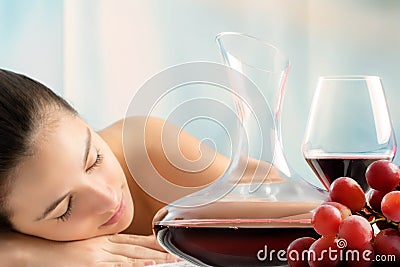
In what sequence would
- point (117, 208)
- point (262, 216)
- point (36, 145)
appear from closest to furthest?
point (262, 216) → point (36, 145) → point (117, 208)

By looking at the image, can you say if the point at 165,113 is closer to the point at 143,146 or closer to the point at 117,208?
the point at 143,146

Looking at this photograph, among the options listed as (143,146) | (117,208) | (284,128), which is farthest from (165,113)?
(117,208)

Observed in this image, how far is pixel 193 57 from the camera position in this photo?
2762mm

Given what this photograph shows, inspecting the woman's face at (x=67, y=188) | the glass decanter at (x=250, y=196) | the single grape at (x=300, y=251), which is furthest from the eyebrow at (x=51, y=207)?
the single grape at (x=300, y=251)

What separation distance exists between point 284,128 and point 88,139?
157 cm

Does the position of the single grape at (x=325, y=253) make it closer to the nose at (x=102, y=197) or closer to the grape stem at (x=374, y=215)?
the grape stem at (x=374, y=215)

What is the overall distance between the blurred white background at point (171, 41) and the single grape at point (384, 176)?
6.82 feet

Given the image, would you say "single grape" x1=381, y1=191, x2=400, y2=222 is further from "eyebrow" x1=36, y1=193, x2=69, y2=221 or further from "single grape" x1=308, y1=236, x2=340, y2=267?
"eyebrow" x1=36, y1=193, x2=69, y2=221

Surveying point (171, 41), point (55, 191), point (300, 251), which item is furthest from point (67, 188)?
point (171, 41)

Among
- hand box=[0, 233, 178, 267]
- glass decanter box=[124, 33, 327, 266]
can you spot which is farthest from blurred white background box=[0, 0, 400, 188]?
glass decanter box=[124, 33, 327, 266]

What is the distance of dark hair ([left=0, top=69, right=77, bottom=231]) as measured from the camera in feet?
4.32

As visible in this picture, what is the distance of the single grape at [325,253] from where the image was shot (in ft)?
1.84

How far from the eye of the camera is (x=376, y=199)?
620 mm

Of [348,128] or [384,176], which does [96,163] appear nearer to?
[348,128]
